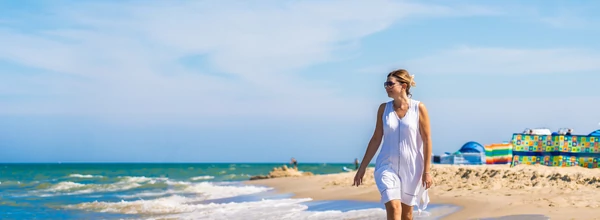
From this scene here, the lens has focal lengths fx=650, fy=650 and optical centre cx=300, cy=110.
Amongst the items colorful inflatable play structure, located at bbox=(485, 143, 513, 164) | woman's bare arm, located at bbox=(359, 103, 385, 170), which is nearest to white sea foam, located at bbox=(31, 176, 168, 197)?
colorful inflatable play structure, located at bbox=(485, 143, 513, 164)

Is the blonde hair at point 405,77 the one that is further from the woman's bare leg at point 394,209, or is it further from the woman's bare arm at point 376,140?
the woman's bare leg at point 394,209

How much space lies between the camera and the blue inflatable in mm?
24211

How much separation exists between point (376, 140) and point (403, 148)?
0.31 metres

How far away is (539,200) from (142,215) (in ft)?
28.0

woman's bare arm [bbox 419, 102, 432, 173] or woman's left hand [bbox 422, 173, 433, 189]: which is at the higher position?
woman's bare arm [bbox 419, 102, 432, 173]

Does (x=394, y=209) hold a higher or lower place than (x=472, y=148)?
lower

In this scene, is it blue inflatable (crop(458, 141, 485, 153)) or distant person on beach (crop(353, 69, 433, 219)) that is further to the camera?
blue inflatable (crop(458, 141, 485, 153))

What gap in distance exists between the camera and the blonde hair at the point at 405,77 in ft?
16.7

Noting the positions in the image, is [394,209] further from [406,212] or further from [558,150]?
[558,150]

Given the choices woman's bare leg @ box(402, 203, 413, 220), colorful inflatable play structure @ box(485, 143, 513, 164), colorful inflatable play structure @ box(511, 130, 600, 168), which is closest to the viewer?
woman's bare leg @ box(402, 203, 413, 220)

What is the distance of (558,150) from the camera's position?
19.1 metres

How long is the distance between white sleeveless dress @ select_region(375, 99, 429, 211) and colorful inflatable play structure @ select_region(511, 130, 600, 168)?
1498cm

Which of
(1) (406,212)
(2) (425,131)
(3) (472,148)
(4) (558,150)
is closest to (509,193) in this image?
(1) (406,212)

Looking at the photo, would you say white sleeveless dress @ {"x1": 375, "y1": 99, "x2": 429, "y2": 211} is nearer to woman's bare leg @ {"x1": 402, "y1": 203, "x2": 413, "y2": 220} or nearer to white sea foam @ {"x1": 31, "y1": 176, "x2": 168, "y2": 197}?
woman's bare leg @ {"x1": 402, "y1": 203, "x2": 413, "y2": 220}
